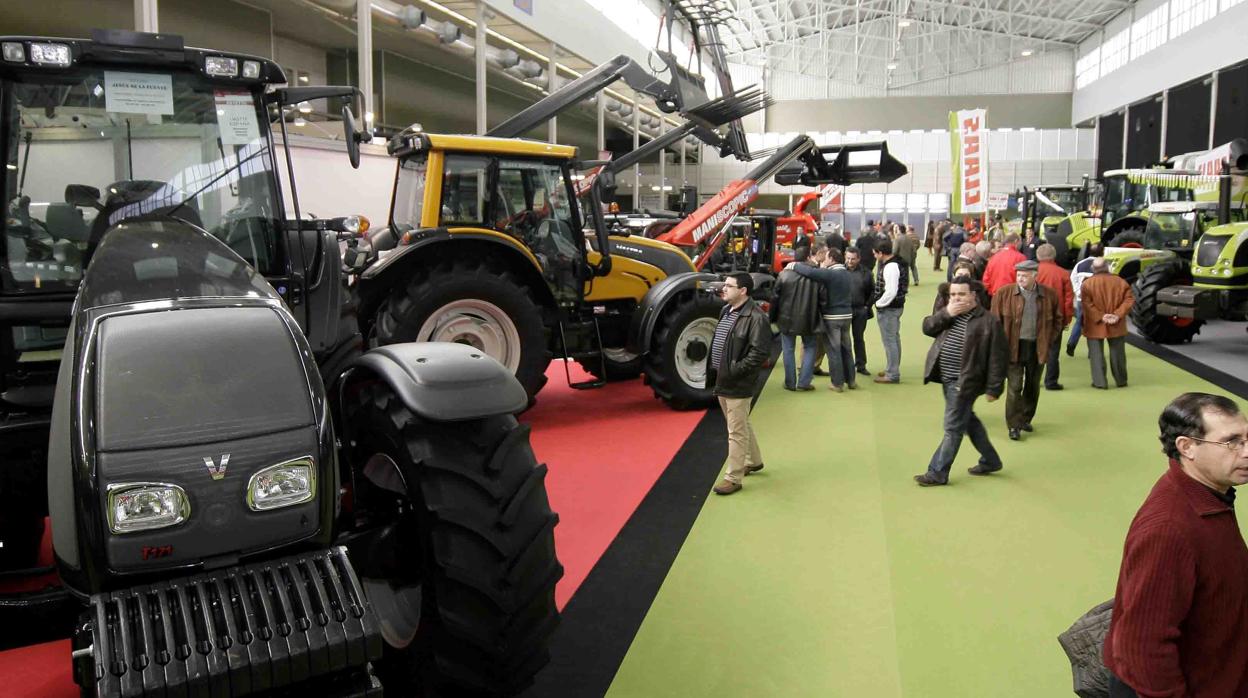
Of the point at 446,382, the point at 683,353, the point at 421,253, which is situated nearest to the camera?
the point at 446,382

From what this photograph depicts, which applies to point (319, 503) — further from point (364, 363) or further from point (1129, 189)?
point (1129, 189)

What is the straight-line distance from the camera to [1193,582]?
7.11 ft

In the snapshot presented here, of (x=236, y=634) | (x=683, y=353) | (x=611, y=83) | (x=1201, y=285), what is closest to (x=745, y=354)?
(x=683, y=353)

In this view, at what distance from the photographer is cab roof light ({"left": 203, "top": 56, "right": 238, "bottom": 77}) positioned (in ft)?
11.6

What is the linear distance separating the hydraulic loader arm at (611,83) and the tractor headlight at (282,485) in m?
7.08

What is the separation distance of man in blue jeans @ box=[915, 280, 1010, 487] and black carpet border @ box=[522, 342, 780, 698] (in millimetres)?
1574

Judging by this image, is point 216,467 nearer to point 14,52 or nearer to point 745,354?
point 14,52

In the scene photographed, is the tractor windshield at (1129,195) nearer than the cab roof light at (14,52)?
No

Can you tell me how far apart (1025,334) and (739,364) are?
119 inches

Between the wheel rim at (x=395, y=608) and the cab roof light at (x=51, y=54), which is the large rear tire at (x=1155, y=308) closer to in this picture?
the wheel rim at (x=395, y=608)

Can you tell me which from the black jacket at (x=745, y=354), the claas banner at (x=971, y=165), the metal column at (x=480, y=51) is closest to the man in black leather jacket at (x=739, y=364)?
the black jacket at (x=745, y=354)

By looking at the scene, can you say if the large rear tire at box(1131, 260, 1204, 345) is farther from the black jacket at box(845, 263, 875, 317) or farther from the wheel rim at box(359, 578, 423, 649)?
the wheel rim at box(359, 578, 423, 649)

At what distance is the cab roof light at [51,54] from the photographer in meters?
3.34

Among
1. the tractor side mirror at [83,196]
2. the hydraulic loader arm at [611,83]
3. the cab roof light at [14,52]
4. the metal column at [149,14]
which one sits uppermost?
the metal column at [149,14]
